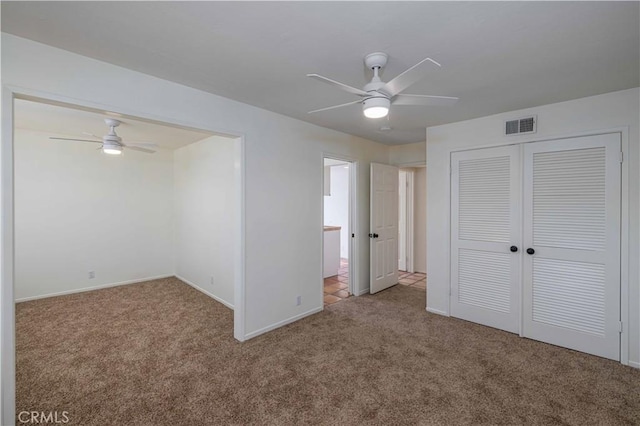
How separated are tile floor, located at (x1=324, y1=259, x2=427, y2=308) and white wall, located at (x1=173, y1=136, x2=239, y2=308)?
5.08 ft

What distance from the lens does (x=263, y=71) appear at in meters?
2.28

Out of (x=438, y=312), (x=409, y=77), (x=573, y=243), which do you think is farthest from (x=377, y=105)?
(x=438, y=312)

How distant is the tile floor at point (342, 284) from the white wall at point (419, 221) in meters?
0.27

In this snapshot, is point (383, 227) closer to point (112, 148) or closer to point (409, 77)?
point (409, 77)

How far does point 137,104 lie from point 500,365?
387 centimetres

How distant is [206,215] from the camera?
15.2 feet

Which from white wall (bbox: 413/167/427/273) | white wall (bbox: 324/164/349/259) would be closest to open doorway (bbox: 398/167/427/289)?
white wall (bbox: 413/167/427/273)

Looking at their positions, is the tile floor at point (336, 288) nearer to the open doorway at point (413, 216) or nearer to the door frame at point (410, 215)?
the open doorway at point (413, 216)

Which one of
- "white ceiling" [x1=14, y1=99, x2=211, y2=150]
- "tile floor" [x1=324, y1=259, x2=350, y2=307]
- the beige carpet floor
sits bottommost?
the beige carpet floor

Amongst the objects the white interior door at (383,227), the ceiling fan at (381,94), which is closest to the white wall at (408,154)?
the white interior door at (383,227)

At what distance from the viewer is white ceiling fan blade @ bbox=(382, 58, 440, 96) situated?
4.81ft

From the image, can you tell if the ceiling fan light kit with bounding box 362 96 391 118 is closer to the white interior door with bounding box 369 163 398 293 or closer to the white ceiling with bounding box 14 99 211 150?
the white ceiling with bounding box 14 99 211 150

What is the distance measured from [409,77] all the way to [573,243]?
262 cm

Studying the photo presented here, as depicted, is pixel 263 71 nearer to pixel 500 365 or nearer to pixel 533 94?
pixel 533 94
